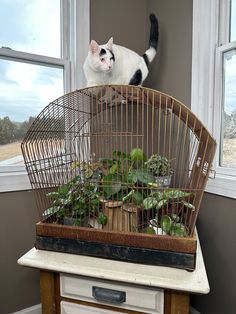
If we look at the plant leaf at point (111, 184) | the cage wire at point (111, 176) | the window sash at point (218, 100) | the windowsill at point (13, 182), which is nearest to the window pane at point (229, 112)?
the window sash at point (218, 100)

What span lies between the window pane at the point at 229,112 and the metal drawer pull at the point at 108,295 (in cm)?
89

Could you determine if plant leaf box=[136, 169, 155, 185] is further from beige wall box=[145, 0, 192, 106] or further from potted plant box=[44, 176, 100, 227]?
beige wall box=[145, 0, 192, 106]

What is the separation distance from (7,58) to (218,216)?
1471 mm

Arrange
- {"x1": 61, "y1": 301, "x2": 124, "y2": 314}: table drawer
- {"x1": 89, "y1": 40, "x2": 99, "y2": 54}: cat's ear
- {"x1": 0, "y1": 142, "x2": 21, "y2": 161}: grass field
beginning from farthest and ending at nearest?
{"x1": 0, "y1": 142, "x2": 21, "y2": 161}: grass field
{"x1": 89, "y1": 40, "x2": 99, "y2": 54}: cat's ear
{"x1": 61, "y1": 301, "x2": 124, "y2": 314}: table drawer

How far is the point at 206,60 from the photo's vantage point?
1.44 meters

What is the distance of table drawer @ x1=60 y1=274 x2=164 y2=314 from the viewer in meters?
0.88

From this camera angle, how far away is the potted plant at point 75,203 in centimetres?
106

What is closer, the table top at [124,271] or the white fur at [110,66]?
the table top at [124,271]

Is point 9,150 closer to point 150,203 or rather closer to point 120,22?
point 150,203

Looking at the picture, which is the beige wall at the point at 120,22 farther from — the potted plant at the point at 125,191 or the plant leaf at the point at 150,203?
the plant leaf at the point at 150,203

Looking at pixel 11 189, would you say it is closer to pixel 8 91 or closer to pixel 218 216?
pixel 8 91

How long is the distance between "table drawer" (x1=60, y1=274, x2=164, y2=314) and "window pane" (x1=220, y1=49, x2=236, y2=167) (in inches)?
32.6

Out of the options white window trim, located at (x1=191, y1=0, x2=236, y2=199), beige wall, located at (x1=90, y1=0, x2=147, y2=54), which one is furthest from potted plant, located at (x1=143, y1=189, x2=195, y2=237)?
beige wall, located at (x1=90, y1=0, x2=147, y2=54)

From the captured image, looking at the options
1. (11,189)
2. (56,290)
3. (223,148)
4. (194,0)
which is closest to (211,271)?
(223,148)
